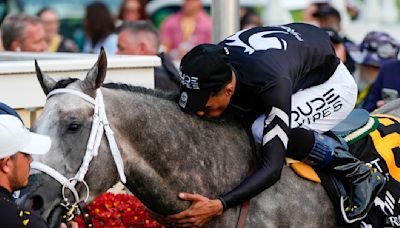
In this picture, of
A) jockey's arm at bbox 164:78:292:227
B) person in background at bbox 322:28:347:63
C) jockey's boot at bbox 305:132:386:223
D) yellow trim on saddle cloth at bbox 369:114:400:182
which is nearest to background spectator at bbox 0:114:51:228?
jockey's arm at bbox 164:78:292:227

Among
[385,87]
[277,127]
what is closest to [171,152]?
[277,127]

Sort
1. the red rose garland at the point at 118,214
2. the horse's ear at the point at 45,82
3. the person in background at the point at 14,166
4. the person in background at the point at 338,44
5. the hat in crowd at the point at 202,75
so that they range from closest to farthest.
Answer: the person in background at the point at 14,166
the horse's ear at the point at 45,82
the hat in crowd at the point at 202,75
the red rose garland at the point at 118,214
the person in background at the point at 338,44

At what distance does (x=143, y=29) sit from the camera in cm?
1063

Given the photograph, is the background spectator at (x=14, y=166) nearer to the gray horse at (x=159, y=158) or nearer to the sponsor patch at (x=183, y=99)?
the gray horse at (x=159, y=158)

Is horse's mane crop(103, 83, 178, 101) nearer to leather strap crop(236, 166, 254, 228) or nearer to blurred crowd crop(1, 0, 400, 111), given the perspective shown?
leather strap crop(236, 166, 254, 228)

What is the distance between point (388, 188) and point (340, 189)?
1.25ft

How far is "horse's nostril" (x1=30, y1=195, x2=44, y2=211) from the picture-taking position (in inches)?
199

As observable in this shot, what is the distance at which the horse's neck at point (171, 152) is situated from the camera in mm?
5430

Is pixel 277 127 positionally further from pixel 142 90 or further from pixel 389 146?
pixel 389 146

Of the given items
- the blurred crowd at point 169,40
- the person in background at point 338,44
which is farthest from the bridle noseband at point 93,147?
the person in background at point 338,44

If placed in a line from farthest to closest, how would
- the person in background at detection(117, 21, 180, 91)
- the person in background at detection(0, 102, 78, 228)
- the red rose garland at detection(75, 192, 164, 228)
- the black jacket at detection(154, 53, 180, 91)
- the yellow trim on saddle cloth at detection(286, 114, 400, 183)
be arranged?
the person in background at detection(117, 21, 180, 91) → the black jacket at detection(154, 53, 180, 91) → the red rose garland at detection(75, 192, 164, 228) → the yellow trim on saddle cloth at detection(286, 114, 400, 183) → the person in background at detection(0, 102, 78, 228)

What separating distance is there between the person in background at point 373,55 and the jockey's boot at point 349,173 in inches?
178

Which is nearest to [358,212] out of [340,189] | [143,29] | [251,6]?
[340,189]

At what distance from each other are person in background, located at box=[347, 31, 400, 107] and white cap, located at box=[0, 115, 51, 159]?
627 cm
